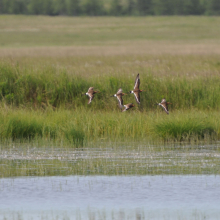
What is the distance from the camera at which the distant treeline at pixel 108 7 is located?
12250 cm

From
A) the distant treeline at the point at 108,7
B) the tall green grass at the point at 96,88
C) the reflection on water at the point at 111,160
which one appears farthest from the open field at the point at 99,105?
the distant treeline at the point at 108,7

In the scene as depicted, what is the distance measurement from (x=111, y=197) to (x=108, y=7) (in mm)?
124104

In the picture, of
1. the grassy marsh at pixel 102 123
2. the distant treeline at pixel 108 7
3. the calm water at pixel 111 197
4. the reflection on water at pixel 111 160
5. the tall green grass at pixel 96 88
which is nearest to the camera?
the calm water at pixel 111 197

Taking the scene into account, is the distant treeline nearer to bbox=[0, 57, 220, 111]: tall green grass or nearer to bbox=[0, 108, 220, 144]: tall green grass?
bbox=[0, 57, 220, 111]: tall green grass

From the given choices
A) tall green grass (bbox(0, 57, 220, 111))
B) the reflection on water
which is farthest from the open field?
the reflection on water

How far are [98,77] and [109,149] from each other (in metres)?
5.56

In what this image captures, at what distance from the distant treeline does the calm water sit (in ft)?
378

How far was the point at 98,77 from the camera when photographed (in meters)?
15.6

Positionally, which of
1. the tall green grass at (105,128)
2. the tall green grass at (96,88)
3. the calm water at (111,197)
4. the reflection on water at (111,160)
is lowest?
the tall green grass at (96,88)

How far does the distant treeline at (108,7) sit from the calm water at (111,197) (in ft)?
378

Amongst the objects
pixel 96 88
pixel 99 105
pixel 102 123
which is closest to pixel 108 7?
pixel 96 88

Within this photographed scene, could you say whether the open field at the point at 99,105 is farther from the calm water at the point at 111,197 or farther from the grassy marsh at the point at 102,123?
the calm water at the point at 111,197

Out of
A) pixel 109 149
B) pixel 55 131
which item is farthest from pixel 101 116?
pixel 109 149

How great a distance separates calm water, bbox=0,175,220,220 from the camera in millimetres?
6473
